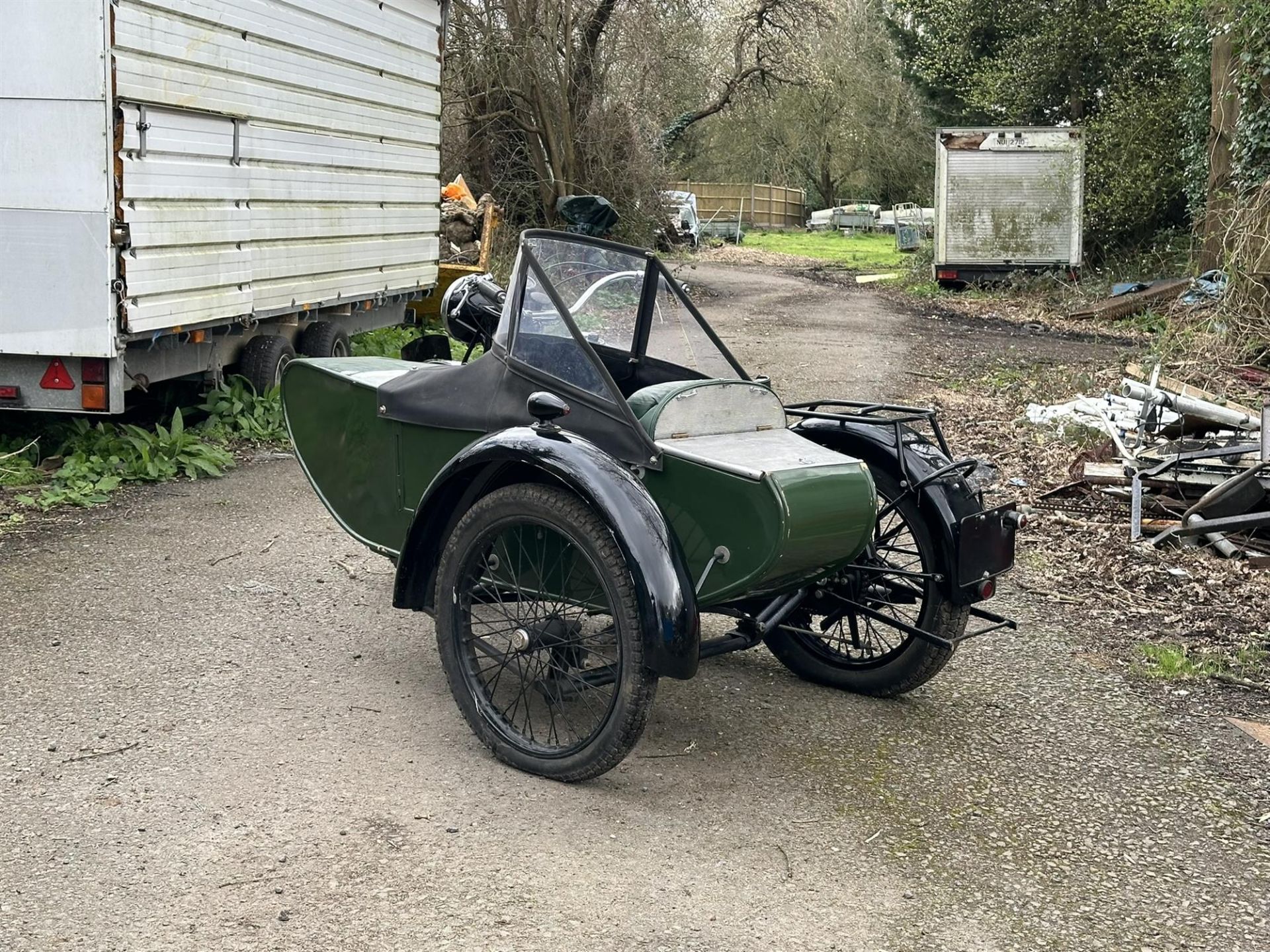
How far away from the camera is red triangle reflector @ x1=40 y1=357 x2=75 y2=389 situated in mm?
7266

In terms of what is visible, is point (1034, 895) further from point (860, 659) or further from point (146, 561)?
point (146, 561)

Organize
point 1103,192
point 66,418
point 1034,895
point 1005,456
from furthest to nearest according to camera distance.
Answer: point 1103,192, point 1005,456, point 66,418, point 1034,895

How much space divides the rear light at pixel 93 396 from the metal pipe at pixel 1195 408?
6236mm

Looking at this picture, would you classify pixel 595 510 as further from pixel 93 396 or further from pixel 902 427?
pixel 93 396

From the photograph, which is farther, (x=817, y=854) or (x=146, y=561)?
(x=146, y=561)

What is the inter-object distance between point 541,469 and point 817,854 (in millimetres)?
1338

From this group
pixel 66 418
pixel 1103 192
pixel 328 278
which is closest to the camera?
pixel 66 418

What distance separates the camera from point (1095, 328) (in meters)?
17.9

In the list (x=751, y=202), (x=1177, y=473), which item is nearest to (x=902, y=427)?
(x=1177, y=473)

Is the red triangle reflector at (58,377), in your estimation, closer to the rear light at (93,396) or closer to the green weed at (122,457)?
the rear light at (93,396)

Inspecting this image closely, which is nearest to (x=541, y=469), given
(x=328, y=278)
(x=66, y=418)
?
(x=66, y=418)

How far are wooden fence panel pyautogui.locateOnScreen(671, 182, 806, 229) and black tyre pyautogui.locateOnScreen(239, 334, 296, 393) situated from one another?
3749cm

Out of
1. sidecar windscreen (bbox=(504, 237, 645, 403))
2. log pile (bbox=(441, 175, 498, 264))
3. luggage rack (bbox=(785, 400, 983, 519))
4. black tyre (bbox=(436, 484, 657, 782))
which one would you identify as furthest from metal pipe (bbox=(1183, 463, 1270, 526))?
log pile (bbox=(441, 175, 498, 264))

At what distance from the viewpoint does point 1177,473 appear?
23.9 ft
